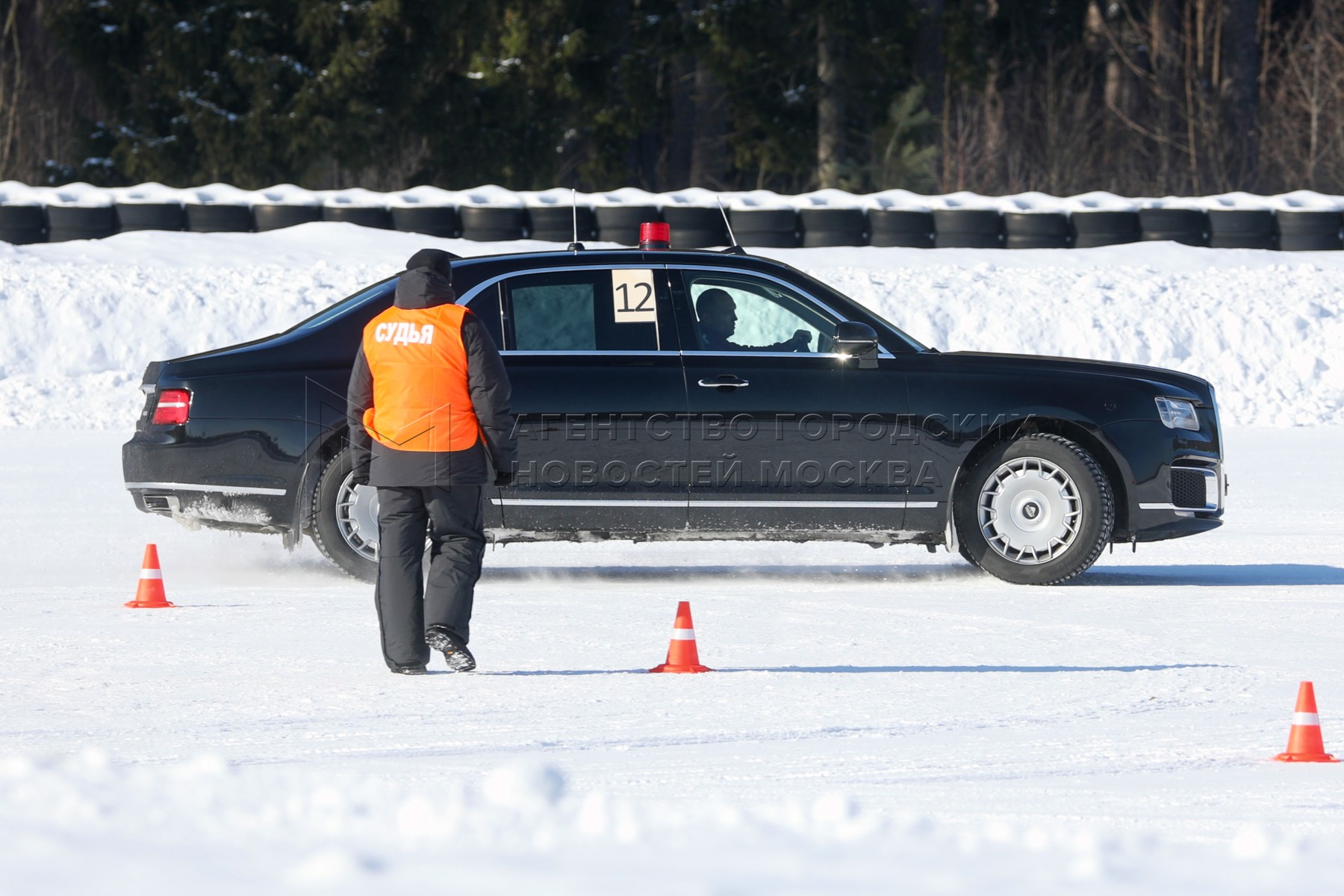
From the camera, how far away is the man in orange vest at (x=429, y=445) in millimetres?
7074

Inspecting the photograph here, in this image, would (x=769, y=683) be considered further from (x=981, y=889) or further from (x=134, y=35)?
(x=134, y=35)

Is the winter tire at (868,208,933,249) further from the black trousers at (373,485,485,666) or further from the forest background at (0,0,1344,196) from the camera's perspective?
the black trousers at (373,485,485,666)

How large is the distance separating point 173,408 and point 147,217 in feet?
43.0

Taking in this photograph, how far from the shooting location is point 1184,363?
68.1 feet

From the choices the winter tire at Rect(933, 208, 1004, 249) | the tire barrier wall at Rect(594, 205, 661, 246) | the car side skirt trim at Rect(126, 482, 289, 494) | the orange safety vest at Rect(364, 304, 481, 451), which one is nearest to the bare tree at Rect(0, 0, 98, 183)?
the tire barrier wall at Rect(594, 205, 661, 246)

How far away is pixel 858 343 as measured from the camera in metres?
9.45

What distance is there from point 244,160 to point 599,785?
29.4m

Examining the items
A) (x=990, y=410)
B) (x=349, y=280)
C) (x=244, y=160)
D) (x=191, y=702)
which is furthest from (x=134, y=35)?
(x=191, y=702)

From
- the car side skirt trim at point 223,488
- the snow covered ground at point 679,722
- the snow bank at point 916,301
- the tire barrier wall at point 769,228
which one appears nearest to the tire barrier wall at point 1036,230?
the snow bank at point 916,301

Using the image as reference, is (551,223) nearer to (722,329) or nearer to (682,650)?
(722,329)

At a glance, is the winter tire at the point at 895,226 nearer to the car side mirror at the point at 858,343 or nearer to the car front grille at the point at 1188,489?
the car front grille at the point at 1188,489

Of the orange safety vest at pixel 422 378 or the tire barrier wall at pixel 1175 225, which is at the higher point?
the tire barrier wall at pixel 1175 225

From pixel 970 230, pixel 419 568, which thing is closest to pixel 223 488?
pixel 419 568

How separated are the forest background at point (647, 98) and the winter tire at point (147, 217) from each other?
37.1 feet
